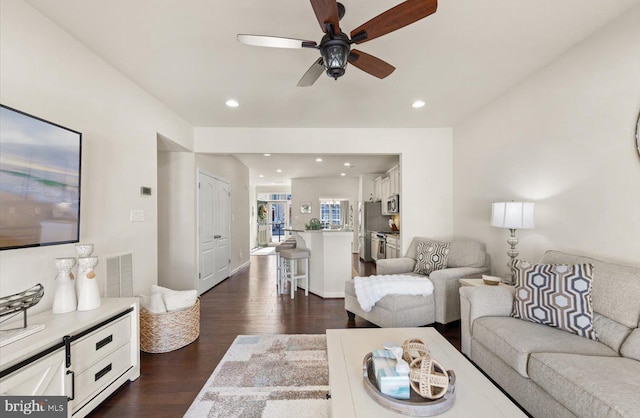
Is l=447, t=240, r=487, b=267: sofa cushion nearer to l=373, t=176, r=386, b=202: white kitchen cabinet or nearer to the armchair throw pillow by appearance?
the armchair throw pillow

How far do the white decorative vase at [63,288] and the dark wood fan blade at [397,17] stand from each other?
2322 mm

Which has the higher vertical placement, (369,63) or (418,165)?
(369,63)

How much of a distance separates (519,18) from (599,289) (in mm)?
1935

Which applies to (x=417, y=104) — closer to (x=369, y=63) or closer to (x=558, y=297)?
(x=369, y=63)

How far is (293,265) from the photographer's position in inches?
171

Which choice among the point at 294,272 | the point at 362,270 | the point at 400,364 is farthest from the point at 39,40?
the point at 362,270

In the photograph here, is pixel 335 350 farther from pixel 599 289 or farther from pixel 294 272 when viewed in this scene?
pixel 294 272

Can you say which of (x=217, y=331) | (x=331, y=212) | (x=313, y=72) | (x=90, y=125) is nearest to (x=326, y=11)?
(x=313, y=72)

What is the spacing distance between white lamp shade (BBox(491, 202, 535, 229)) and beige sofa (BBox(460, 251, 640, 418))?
16.5 inches

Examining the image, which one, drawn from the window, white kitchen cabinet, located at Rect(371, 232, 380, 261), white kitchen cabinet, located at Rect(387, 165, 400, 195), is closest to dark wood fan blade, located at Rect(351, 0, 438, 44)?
white kitchen cabinet, located at Rect(387, 165, 400, 195)

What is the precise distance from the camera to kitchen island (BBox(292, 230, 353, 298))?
433 cm

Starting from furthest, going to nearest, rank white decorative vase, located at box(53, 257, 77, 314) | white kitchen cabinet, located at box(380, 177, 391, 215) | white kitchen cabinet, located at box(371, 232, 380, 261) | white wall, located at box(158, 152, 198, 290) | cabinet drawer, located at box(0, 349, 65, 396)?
1. white kitchen cabinet, located at box(371, 232, 380, 261)
2. white kitchen cabinet, located at box(380, 177, 391, 215)
3. white wall, located at box(158, 152, 198, 290)
4. white decorative vase, located at box(53, 257, 77, 314)
5. cabinet drawer, located at box(0, 349, 65, 396)

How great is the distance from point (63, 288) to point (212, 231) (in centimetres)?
319

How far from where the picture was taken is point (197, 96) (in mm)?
3209
